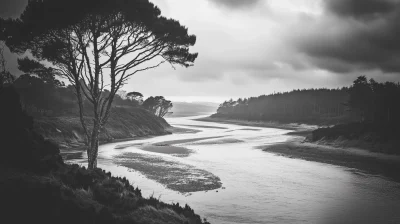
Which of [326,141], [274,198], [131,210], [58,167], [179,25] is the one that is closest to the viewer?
[131,210]

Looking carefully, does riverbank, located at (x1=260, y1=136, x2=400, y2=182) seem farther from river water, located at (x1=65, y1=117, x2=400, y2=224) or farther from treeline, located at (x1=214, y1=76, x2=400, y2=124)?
treeline, located at (x1=214, y1=76, x2=400, y2=124)

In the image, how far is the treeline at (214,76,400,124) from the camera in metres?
54.7

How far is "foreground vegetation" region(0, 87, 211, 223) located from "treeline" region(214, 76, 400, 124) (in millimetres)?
54464

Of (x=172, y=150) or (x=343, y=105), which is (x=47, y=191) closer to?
(x=172, y=150)

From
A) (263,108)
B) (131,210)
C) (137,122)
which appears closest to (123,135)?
(137,122)

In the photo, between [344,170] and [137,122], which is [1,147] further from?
[137,122]

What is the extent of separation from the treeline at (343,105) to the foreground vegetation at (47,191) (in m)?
54.5

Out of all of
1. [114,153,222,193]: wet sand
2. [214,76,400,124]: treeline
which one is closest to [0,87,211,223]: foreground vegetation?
[114,153,222,193]: wet sand

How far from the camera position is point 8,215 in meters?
6.01

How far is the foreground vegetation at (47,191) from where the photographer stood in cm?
647

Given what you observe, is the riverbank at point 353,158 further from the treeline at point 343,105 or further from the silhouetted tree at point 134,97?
the silhouetted tree at point 134,97

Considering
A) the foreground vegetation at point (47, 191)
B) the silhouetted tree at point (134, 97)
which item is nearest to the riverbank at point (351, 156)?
the foreground vegetation at point (47, 191)

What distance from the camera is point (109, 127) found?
174 feet

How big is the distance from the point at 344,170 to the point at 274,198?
12.9 metres
